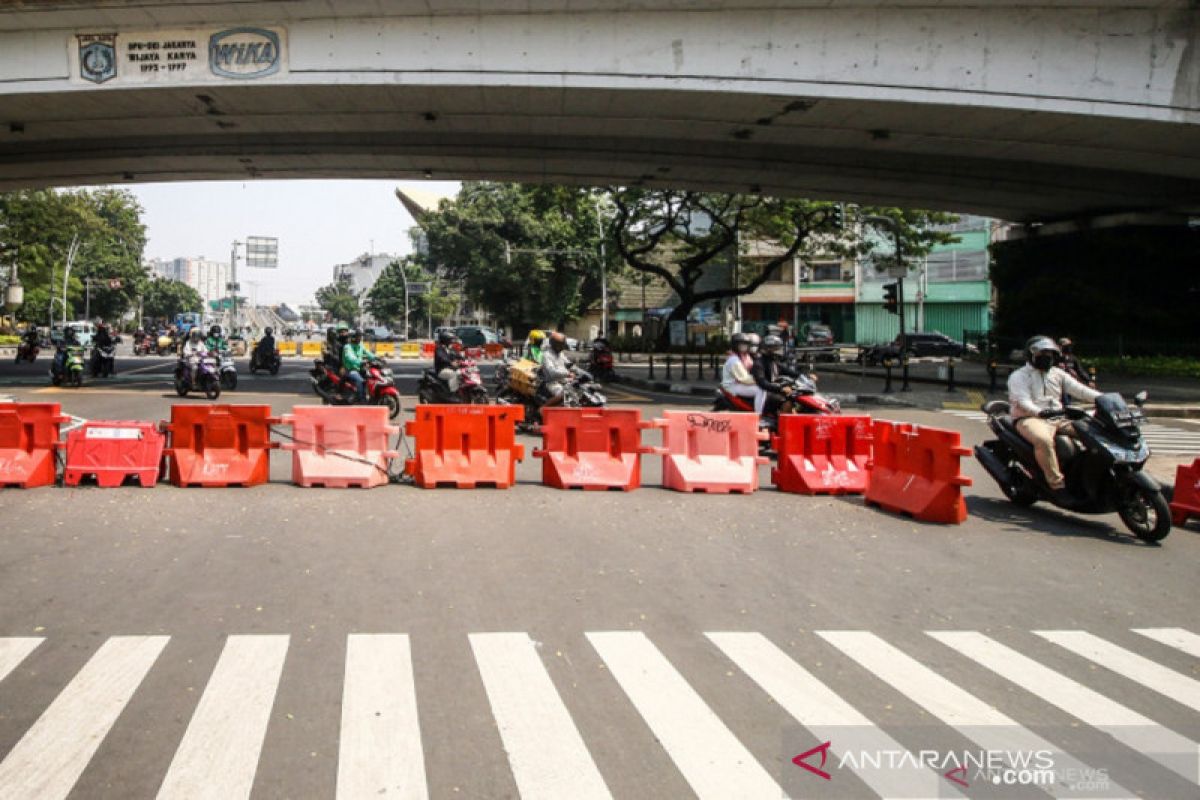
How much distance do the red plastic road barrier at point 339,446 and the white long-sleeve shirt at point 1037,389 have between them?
20.8ft

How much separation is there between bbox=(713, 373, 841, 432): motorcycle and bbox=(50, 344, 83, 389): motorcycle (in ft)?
61.8

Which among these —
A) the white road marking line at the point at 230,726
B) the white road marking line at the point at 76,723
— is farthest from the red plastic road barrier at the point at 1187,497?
the white road marking line at the point at 76,723

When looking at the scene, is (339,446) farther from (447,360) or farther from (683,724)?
(683,724)

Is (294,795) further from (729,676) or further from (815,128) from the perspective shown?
(815,128)

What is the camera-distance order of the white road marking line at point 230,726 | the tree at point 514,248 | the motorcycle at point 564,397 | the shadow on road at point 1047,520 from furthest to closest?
1. the tree at point 514,248
2. the motorcycle at point 564,397
3. the shadow on road at point 1047,520
4. the white road marking line at point 230,726

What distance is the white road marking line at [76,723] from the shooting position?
3537 millimetres

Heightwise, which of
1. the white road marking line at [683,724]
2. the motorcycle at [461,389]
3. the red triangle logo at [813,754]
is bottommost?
the red triangle logo at [813,754]

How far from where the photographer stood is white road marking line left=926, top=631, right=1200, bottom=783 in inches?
155

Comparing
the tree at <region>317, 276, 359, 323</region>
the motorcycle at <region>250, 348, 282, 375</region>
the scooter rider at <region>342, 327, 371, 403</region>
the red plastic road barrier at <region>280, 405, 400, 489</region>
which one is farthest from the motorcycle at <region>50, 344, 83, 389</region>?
the tree at <region>317, 276, 359, 323</region>

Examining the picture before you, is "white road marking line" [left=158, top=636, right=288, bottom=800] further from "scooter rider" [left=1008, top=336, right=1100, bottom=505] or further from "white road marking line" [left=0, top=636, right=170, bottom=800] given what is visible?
"scooter rider" [left=1008, top=336, right=1100, bottom=505]

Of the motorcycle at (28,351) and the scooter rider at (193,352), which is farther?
the motorcycle at (28,351)

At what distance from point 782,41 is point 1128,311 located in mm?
21001

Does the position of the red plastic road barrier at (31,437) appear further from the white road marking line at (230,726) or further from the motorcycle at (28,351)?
the motorcycle at (28,351)

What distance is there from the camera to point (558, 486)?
10445 mm
